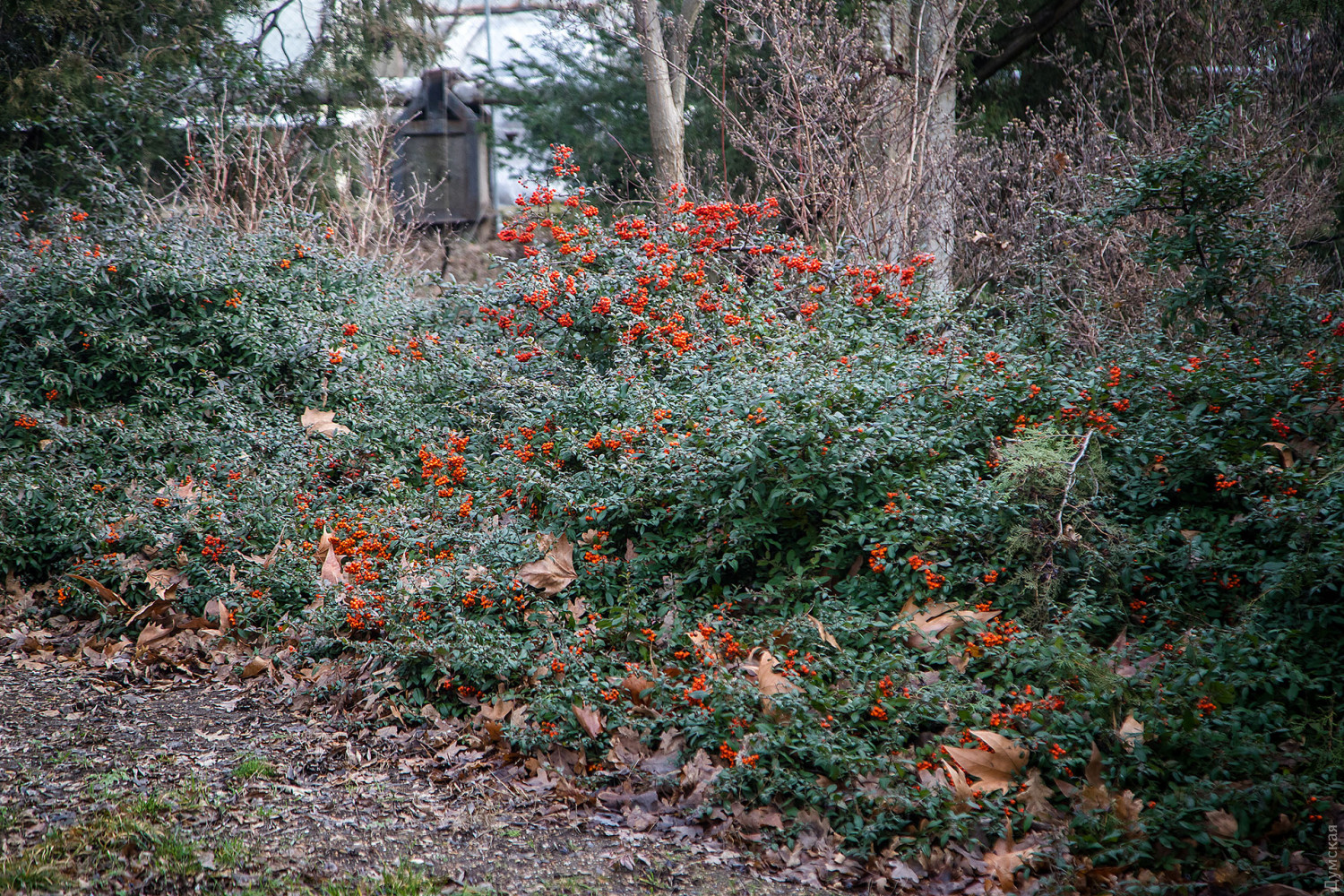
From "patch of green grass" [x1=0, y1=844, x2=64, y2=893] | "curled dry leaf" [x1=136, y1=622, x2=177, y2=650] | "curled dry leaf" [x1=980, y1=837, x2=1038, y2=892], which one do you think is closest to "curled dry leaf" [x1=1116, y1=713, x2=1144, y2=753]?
"curled dry leaf" [x1=980, y1=837, x2=1038, y2=892]

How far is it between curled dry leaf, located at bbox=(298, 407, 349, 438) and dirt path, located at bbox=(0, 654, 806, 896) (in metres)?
2.45

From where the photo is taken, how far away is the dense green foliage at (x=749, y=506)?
3.36 m

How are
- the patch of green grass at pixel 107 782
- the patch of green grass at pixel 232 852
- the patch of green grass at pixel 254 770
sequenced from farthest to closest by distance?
the patch of green grass at pixel 254 770
the patch of green grass at pixel 107 782
the patch of green grass at pixel 232 852

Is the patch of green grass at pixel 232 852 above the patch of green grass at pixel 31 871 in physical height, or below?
below

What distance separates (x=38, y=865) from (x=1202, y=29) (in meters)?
10.7

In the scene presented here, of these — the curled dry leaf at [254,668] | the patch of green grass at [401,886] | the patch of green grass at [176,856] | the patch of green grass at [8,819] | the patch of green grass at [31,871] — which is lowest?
the curled dry leaf at [254,668]

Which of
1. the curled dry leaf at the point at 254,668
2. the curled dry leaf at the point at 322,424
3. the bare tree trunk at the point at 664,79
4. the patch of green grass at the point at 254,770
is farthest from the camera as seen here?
the bare tree trunk at the point at 664,79

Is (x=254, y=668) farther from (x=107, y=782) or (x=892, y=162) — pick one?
(x=892, y=162)

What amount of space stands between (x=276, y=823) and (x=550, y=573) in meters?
1.70

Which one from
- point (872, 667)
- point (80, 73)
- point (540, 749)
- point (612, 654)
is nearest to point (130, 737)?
point (540, 749)

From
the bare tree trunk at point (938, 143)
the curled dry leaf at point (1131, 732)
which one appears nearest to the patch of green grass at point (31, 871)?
the curled dry leaf at point (1131, 732)

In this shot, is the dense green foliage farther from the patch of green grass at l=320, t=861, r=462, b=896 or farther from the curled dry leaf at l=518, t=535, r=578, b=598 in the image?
the patch of green grass at l=320, t=861, r=462, b=896

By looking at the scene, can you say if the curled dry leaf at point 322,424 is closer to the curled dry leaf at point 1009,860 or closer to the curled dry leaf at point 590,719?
the curled dry leaf at point 590,719

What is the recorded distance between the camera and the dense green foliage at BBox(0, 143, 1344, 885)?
3.36 meters
